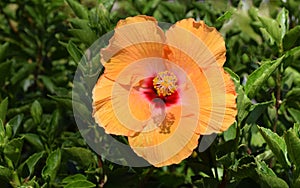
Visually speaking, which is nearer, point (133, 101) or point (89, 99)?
point (133, 101)

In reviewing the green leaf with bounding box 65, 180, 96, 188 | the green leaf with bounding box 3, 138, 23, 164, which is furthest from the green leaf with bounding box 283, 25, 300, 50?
the green leaf with bounding box 3, 138, 23, 164

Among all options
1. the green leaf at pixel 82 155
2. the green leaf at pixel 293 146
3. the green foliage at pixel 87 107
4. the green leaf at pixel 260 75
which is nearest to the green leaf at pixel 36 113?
the green foliage at pixel 87 107

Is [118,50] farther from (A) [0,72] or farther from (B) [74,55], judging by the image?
(A) [0,72]

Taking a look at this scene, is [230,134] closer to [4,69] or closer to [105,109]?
[105,109]

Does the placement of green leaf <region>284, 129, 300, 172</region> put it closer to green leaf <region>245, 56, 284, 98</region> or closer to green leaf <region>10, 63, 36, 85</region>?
green leaf <region>245, 56, 284, 98</region>

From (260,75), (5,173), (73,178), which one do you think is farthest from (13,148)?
(260,75)

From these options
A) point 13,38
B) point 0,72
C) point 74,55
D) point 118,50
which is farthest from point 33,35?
point 118,50
